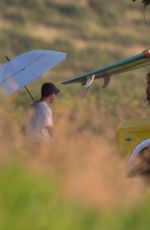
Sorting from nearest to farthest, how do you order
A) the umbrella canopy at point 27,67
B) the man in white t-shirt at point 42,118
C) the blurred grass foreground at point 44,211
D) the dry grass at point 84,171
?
the blurred grass foreground at point 44,211 < the dry grass at point 84,171 < the man in white t-shirt at point 42,118 < the umbrella canopy at point 27,67

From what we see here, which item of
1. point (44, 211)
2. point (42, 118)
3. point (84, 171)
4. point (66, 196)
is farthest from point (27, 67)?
point (44, 211)

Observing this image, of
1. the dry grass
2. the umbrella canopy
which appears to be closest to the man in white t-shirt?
the umbrella canopy

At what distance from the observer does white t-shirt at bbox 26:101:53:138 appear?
9.40 m

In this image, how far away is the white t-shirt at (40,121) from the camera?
9.40 m

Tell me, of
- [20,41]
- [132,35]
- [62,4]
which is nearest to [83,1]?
[62,4]

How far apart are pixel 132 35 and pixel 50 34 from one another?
5.41m

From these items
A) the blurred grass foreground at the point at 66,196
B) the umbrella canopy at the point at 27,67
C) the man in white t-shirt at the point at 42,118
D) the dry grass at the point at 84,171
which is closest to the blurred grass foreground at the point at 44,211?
the blurred grass foreground at the point at 66,196

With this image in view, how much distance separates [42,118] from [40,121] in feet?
0.14

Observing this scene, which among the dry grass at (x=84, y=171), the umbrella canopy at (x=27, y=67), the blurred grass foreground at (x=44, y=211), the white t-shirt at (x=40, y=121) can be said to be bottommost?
the blurred grass foreground at (x=44, y=211)

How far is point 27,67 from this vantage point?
10734mm

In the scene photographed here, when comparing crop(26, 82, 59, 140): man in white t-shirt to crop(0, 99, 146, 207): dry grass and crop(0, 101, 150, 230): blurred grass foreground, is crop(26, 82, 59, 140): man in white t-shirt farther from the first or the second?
crop(0, 101, 150, 230): blurred grass foreground

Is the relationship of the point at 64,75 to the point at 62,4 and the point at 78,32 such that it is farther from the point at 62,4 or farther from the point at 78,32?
the point at 62,4

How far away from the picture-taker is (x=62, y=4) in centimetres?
6025

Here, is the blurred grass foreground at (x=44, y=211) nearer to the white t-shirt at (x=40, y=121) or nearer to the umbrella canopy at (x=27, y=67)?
the white t-shirt at (x=40, y=121)
